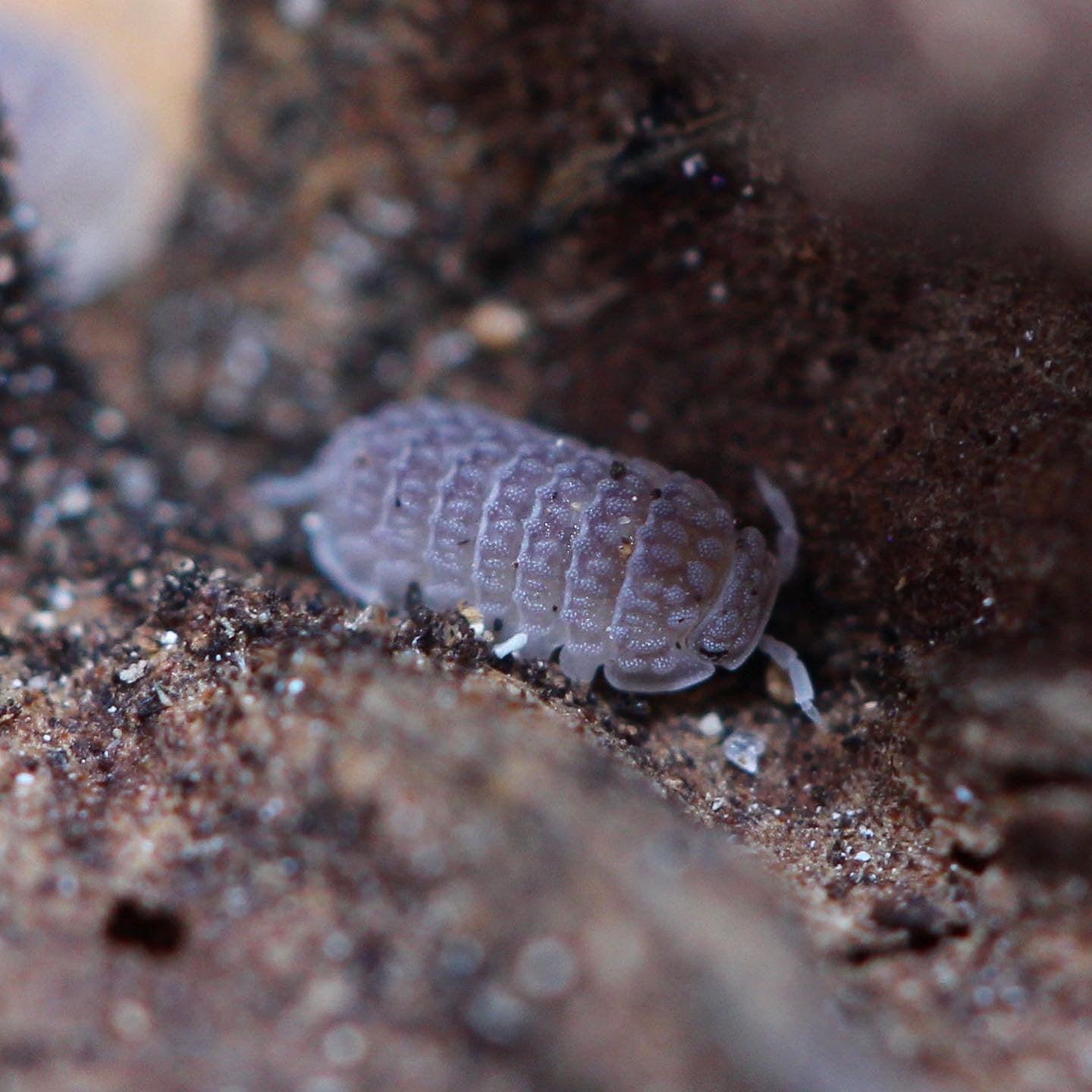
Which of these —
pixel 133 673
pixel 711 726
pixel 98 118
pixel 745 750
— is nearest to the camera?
pixel 133 673

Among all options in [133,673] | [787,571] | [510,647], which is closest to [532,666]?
[510,647]

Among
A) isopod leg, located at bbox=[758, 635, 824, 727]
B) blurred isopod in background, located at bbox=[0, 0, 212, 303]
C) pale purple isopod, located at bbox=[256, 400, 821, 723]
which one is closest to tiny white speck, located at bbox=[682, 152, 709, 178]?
pale purple isopod, located at bbox=[256, 400, 821, 723]

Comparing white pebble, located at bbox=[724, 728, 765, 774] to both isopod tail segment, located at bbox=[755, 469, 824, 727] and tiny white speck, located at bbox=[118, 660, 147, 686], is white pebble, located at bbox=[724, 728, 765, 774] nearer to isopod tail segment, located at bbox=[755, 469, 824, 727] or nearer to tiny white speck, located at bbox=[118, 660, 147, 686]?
isopod tail segment, located at bbox=[755, 469, 824, 727]

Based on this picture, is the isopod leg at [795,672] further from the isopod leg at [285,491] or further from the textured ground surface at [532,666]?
the isopod leg at [285,491]

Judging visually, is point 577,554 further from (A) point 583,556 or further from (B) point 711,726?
(B) point 711,726

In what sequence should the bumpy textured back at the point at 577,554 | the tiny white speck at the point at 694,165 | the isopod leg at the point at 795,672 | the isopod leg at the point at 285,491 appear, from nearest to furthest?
1. the isopod leg at the point at 795,672
2. the bumpy textured back at the point at 577,554
3. the tiny white speck at the point at 694,165
4. the isopod leg at the point at 285,491

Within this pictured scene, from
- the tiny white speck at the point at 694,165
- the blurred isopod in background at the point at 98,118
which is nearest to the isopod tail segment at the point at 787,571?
the tiny white speck at the point at 694,165
